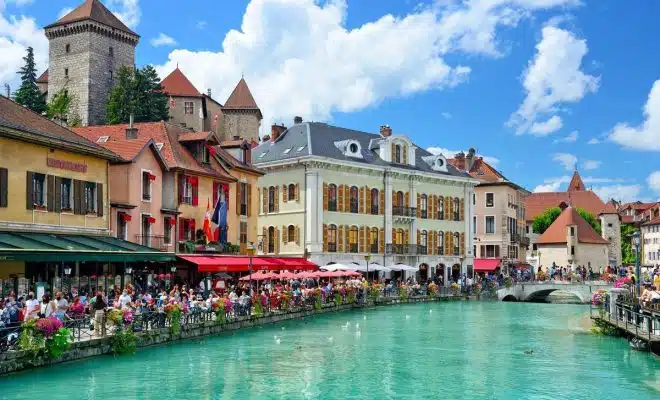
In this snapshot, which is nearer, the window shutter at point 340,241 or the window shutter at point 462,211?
the window shutter at point 340,241

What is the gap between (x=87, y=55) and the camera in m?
91.1

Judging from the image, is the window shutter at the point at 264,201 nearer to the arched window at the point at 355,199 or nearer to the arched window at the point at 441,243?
the arched window at the point at 355,199

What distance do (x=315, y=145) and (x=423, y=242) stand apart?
12.8 metres

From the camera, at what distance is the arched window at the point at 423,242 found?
65062 millimetres

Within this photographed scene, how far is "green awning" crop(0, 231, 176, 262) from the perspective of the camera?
26.6 m

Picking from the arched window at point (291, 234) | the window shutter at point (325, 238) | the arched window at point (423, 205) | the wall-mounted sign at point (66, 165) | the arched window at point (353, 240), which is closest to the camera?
the wall-mounted sign at point (66, 165)

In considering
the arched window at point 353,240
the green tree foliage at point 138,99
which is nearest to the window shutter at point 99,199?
the arched window at point 353,240

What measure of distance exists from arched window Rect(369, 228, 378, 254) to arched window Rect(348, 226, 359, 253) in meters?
1.44

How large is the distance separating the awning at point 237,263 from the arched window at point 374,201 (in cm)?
1252

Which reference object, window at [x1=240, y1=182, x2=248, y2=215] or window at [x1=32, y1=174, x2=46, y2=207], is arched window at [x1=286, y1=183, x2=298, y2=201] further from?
window at [x1=32, y1=174, x2=46, y2=207]

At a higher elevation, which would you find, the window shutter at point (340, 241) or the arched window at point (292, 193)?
the arched window at point (292, 193)

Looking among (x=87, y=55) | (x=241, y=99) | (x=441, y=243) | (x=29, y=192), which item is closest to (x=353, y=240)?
(x=441, y=243)

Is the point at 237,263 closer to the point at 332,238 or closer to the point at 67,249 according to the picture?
the point at 67,249

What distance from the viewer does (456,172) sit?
228 ft
